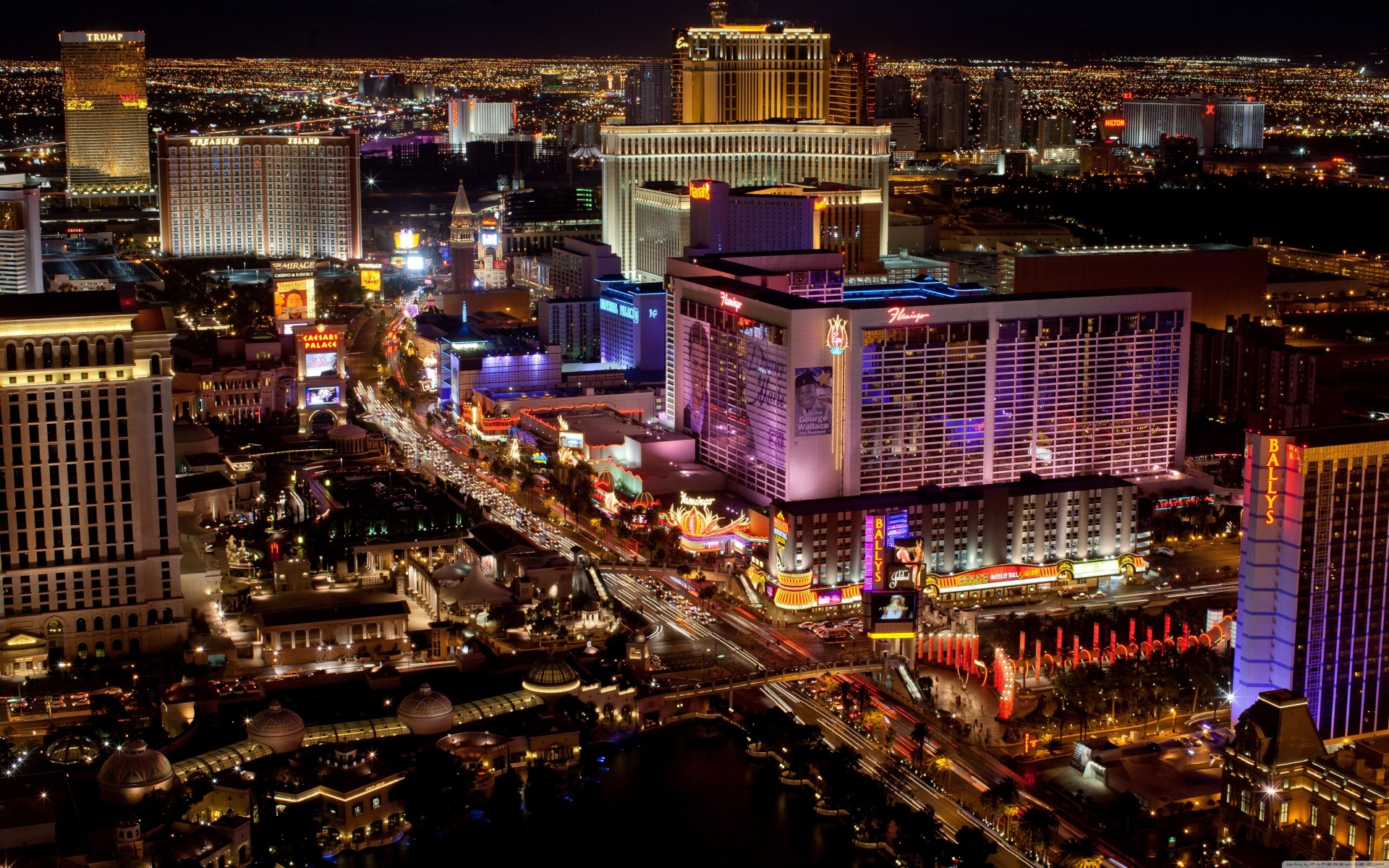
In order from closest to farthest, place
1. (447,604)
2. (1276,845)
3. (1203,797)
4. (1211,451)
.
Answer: (1276,845)
(1203,797)
(447,604)
(1211,451)

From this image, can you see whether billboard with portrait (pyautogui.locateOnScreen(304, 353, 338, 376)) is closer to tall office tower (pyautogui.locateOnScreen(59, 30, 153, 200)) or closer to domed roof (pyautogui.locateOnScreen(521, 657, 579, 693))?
domed roof (pyautogui.locateOnScreen(521, 657, 579, 693))

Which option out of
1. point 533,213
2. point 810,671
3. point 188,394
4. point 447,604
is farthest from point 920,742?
point 533,213

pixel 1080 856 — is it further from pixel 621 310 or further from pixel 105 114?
pixel 105 114

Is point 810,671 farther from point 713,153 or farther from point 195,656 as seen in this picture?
point 713,153

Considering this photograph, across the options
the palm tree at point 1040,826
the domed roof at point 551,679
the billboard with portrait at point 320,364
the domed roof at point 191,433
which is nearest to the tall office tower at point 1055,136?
the billboard with portrait at point 320,364

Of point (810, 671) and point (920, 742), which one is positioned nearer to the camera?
point (920, 742)

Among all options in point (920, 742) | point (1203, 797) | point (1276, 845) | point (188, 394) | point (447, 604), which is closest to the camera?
point (1276, 845)

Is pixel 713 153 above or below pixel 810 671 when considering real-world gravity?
above

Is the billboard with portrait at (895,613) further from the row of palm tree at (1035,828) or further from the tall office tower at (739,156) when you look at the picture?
the tall office tower at (739,156)

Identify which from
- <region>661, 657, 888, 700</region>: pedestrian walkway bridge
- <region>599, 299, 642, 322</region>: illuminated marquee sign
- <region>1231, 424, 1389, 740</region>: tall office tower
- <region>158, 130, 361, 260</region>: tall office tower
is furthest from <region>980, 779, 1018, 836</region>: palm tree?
<region>158, 130, 361, 260</region>: tall office tower

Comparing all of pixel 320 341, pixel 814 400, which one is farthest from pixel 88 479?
pixel 320 341
